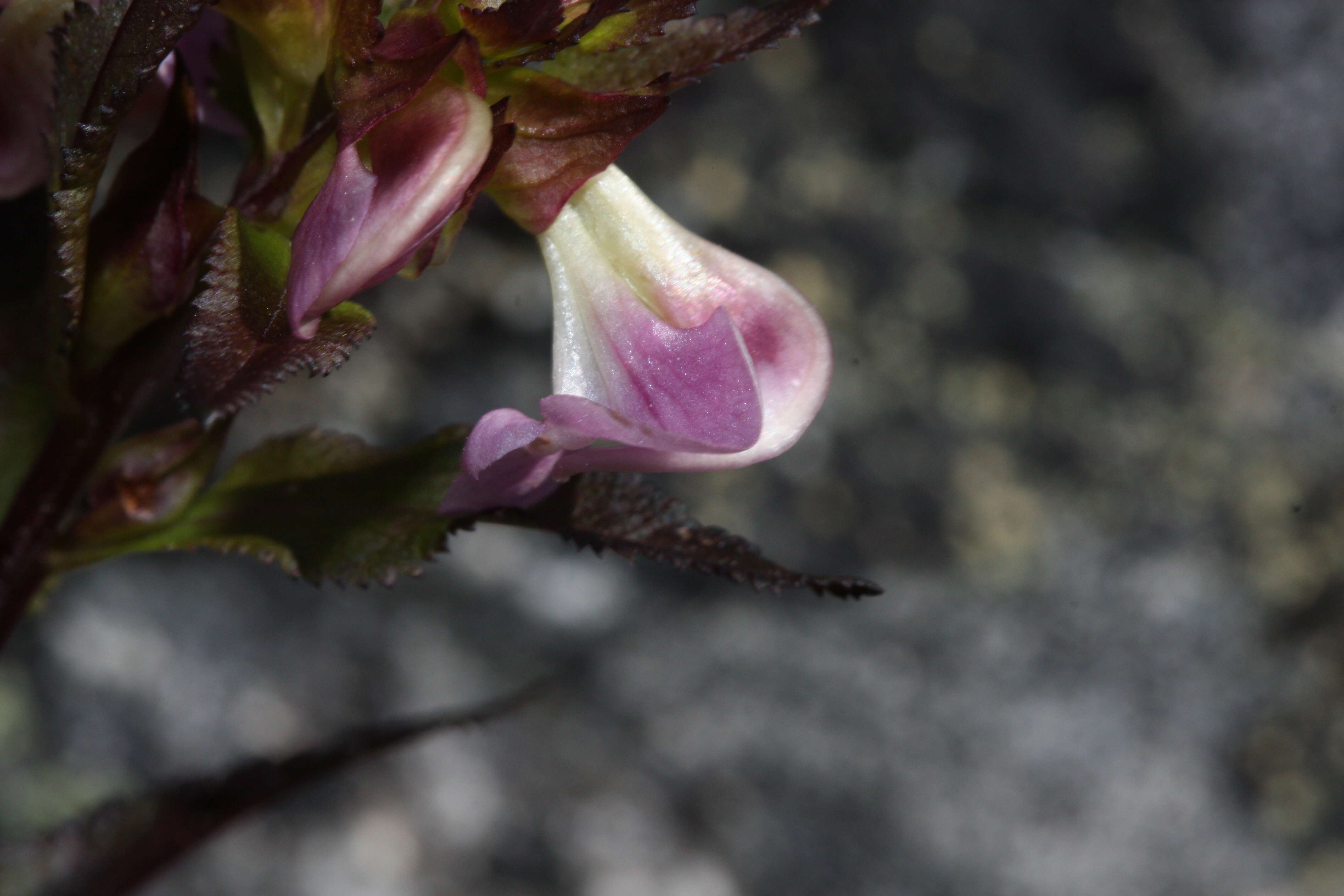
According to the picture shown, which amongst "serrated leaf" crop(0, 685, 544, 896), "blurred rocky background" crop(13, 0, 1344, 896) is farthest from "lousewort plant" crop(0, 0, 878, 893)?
"blurred rocky background" crop(13, 0, 1344, 896)

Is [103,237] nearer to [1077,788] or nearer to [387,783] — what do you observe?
[387,783]

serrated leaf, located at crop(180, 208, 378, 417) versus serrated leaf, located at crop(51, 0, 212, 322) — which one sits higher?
serrated leaf, located at crop(51, 0, 212, 322)

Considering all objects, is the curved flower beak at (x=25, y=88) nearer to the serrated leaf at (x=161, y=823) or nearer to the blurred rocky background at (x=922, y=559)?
the serrated leaf at (x=161, y=823)

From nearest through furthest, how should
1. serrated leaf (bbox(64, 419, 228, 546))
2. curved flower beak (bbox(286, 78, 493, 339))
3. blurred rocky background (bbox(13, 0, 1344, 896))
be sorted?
curved flower beak (bbox(286, 78, 493, 339)), serrated leaf (bbox(64, 419, 228, 546)), blurred rocky background (bbox(13, 0, 1344, 896))

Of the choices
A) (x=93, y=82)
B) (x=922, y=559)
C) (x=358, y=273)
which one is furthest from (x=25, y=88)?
(x=922, y=559)

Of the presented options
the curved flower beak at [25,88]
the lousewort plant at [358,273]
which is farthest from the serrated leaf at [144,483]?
the curved flower beak at [25,88]

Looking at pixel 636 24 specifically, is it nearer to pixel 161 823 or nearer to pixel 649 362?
pixel 649 362

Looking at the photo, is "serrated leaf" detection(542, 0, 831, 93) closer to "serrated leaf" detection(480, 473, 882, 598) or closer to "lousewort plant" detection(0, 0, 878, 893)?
"lousewort plant" detection(0, 0, 878, 893)

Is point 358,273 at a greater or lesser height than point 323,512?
greater
